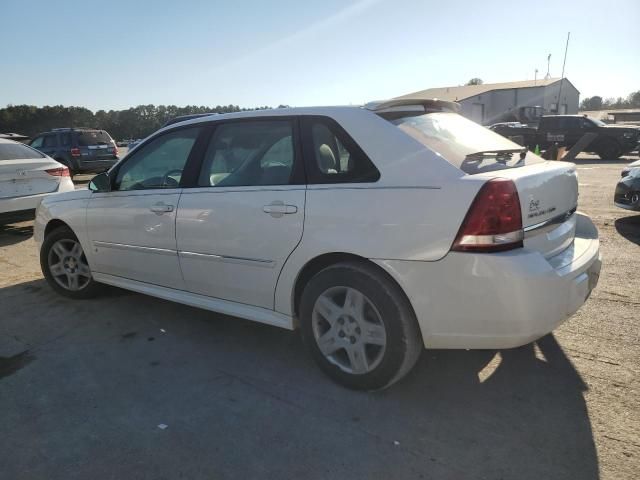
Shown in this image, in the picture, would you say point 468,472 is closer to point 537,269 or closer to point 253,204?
point 537,269

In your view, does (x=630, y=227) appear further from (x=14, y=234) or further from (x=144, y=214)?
(x=14, y=234)

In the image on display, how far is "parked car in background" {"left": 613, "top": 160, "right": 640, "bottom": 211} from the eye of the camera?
22.9 feet

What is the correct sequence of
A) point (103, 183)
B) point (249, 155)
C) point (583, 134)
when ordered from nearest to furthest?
Answer: 1. point (249, 155)
2. point (103, 183)
3. point (583, 134)

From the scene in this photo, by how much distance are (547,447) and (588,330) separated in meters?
1.52

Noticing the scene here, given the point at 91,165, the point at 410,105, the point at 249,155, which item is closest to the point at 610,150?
the point at 91,165

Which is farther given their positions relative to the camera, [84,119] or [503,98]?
[84,119]

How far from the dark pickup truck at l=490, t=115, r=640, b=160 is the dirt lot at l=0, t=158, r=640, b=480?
52.1ft

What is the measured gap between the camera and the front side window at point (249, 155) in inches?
125

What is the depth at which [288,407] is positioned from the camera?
2.81 meters

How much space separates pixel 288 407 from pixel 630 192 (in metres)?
6.46

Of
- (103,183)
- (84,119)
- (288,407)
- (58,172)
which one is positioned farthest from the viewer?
(84,119)

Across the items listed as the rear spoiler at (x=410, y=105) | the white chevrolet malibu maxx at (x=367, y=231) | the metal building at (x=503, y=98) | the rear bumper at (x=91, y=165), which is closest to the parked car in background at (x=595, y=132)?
the rear bumper at (x=91, y=165)

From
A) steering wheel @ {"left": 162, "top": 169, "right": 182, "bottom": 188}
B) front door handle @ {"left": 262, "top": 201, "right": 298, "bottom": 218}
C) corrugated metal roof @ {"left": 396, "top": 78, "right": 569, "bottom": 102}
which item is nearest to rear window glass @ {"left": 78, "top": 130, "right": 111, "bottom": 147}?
steering wheel @ {"left": 162, "top": 169, "right": 182, "bottom": 188}

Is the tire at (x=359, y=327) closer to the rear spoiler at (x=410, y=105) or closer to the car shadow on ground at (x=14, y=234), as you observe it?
the rear spoiler at (x=410, y=105)
